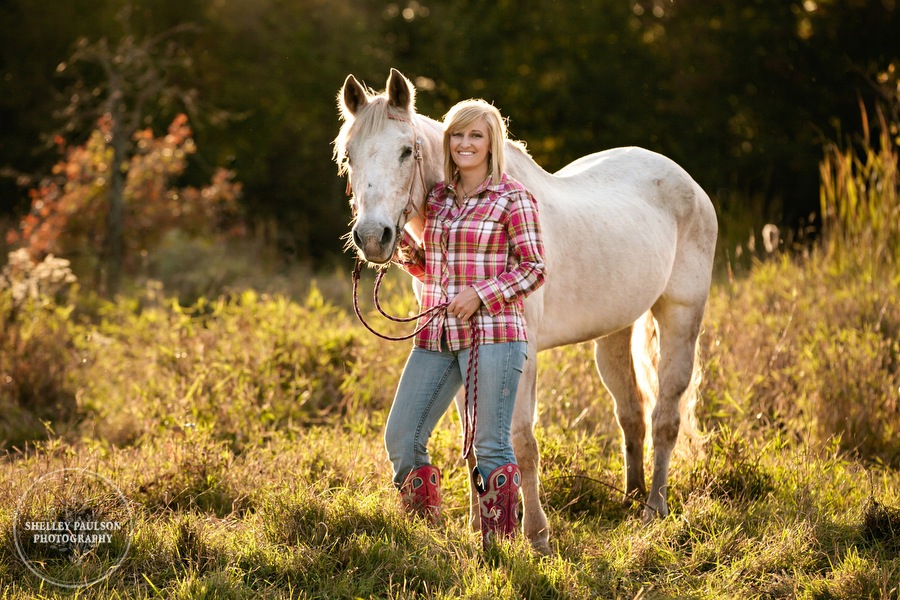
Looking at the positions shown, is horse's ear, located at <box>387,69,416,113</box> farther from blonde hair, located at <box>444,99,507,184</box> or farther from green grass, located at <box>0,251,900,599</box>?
green grass, located at <box>0,251,900,599</box>

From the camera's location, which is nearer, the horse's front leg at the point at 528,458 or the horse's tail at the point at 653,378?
the horse's front leg at the point at 528,458

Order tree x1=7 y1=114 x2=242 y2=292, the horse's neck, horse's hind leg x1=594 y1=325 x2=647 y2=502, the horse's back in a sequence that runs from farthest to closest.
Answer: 1. tree x1=7 y1=114 x2=242 y2=292
2. horse's hind leg x1=594 y1=325 x2=647 y2=502
3. the horse's back
4. the horse's neck

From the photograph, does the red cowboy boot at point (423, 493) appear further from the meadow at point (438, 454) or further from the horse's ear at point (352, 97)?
the horse's ear at point (352, 97)

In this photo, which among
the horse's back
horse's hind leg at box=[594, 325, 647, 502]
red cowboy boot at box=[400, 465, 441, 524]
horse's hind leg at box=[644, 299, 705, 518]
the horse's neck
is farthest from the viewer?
horse's hind leg at box=[594, 325, 647, 502]

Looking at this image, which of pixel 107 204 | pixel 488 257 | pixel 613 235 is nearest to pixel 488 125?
pixel 488 257

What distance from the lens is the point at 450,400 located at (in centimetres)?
322

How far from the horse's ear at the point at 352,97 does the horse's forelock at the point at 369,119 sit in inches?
1.2

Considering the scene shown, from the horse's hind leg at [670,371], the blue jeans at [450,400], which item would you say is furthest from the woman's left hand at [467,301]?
the horse's hind leg at [670,371]

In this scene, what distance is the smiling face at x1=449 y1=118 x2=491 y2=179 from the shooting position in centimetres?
309

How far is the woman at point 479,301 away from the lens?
121 inches

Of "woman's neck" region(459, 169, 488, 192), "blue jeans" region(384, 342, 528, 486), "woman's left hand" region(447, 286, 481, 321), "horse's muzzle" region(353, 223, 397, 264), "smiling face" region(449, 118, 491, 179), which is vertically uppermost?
"smiling face" region(449, 118, 491, 179)

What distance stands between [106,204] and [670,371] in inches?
288

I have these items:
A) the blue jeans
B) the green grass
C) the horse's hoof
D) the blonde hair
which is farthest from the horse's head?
the horse's hoof

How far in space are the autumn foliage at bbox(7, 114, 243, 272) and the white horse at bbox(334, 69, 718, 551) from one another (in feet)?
21.2
